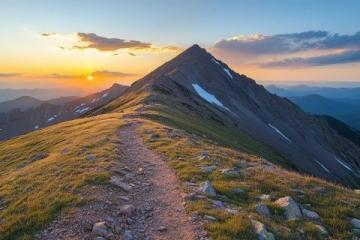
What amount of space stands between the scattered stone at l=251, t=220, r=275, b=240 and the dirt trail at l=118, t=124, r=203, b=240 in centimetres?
196

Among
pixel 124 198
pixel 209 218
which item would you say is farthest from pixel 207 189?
pixel 124 198

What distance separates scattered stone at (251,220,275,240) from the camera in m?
13.1

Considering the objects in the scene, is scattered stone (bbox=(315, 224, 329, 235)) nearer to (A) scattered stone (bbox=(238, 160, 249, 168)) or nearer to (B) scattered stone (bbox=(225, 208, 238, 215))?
(B) scattered stone (bbox=(225, 208, 238, 215))

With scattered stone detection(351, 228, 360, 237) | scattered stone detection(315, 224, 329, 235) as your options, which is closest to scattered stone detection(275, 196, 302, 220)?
scattered stone detection(315, 224, 329, 235)

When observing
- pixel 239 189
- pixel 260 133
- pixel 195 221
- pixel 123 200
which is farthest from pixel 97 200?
pixel 260 133

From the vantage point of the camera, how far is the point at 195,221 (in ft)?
48.6

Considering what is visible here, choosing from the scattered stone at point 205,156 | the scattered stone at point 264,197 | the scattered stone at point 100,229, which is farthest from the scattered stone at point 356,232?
the scattered stone at point 205,156

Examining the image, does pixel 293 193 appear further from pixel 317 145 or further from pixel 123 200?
pixel 317 145

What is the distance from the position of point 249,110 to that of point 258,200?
106291mm

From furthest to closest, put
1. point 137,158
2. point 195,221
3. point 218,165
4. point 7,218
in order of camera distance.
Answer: point 137,158 → point 218,165 → point 7,218 → point 195,221

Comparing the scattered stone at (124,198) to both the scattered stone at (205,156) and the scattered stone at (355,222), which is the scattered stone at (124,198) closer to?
the scattered stone at (205,156)

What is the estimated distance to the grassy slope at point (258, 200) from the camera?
45.4 ft

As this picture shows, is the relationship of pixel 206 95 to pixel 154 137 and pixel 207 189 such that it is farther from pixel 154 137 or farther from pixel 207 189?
pixel 207 189

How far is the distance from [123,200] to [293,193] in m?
7.62
